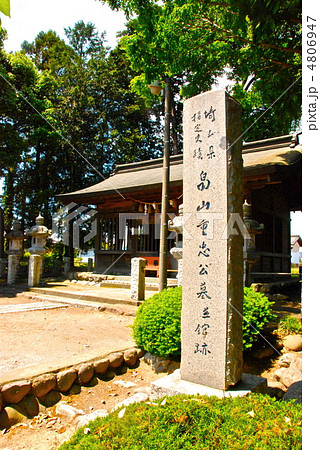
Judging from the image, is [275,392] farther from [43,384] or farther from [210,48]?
[210,48]

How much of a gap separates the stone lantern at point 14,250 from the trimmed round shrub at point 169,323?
9.17 m

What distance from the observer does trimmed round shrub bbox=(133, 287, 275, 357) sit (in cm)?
455

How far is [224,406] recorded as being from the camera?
2.53m

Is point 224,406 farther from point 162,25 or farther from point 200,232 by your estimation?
point 162,25

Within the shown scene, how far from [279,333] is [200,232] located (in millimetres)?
3138

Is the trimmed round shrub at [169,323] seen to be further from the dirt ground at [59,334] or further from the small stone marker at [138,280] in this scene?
the small stone marker at [138,280]

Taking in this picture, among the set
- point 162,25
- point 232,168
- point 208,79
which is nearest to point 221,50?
point 208,79

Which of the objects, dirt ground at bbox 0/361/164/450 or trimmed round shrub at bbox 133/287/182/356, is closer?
dirt ground at bbox 0/361/164/450

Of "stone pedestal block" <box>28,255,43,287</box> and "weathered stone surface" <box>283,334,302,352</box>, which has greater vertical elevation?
"stone pedestal block" <box>28,255,43,287</box>

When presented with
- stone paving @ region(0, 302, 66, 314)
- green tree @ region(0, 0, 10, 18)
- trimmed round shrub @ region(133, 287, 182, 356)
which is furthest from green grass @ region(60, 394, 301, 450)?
stone paving @ region(0, 302, 66, 314)

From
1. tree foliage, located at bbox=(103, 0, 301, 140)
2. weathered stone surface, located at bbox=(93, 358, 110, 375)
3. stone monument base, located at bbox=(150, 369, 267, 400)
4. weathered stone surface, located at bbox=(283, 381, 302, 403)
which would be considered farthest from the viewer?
tree foliage, located at bbox=(103, 0, 301, 140)

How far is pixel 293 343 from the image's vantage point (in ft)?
16.6

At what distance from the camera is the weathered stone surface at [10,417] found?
3.40 meters

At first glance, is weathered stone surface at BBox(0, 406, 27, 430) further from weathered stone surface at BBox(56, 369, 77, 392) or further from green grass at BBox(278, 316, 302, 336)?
green grass at BBox(278, 316, 302, 336)
